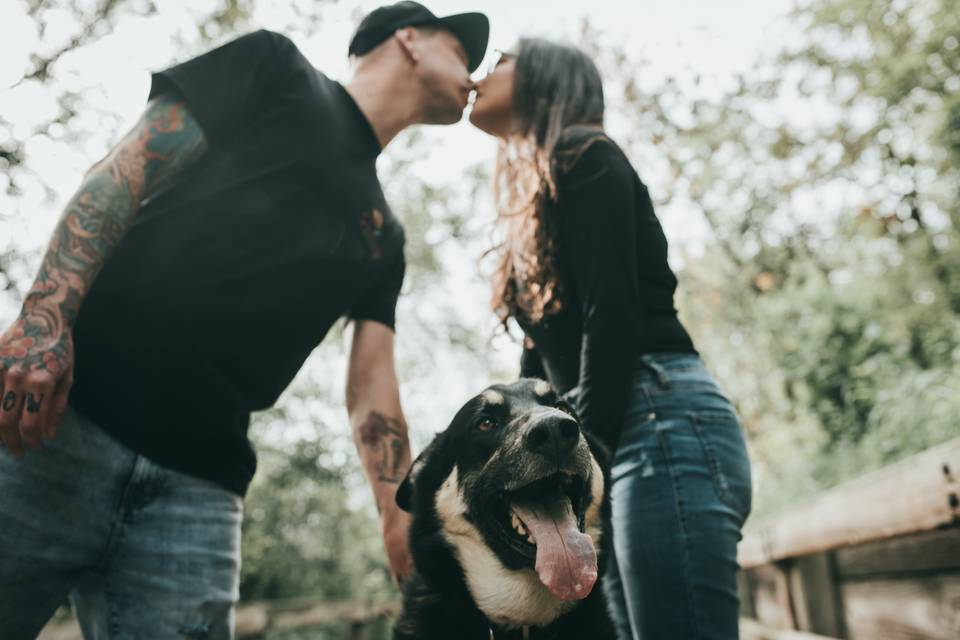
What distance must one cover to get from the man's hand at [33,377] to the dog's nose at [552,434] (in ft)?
4.33

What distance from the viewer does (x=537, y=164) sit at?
2.46 m

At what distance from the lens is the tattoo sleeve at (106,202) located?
167cm

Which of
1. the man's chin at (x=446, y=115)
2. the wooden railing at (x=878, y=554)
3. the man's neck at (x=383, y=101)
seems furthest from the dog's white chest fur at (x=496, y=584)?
the man's chin at (x=446, y=115)

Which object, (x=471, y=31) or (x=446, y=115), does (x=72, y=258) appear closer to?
(x=446, y=115)

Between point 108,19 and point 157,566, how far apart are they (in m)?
6.84

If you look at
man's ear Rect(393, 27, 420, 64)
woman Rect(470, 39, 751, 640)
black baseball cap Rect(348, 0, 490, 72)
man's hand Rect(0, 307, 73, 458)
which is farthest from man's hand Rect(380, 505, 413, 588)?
black baseball cap Rect(348, 0, 490, 72)

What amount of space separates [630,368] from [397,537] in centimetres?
128

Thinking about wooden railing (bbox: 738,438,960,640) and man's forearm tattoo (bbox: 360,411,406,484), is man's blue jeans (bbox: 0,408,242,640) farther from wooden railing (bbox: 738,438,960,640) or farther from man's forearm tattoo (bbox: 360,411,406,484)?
wooden railing (bbox: 738,438,960,640)

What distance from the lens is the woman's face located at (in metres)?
2.79

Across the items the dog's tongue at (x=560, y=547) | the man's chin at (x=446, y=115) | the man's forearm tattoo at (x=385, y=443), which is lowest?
the man's forearm tattoo at (x=385, y=443)

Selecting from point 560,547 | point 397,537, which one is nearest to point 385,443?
point 397,537

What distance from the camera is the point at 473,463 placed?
2.40 m

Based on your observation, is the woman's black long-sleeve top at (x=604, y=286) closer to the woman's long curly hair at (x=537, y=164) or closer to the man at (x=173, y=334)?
the woman's long curly hair at (x=537, y=164)

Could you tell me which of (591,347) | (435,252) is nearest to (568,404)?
(591,347)
